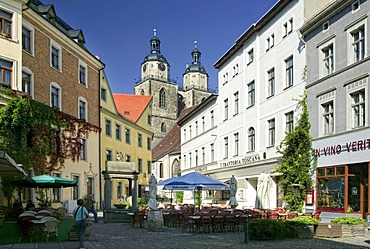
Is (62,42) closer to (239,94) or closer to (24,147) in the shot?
(24,147)

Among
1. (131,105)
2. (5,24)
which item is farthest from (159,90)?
(5,24)

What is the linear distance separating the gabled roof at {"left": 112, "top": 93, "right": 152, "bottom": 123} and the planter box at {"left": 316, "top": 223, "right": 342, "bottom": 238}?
37.9 metres

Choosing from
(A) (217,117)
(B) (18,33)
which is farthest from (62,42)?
(A) (217,117)

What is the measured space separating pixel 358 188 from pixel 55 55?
21.6m

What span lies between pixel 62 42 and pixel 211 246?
22.6m

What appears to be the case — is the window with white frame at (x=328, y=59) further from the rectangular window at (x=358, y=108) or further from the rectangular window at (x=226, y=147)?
the rectangular window at (x=226, y=147)

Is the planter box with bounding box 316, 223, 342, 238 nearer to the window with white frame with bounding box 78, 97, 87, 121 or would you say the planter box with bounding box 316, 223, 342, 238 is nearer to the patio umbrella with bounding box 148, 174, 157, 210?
the patio umbrella with bounding box 148, 174, 157, 210

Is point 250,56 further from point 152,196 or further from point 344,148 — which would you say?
point 152,196

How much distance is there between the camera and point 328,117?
23.4 m

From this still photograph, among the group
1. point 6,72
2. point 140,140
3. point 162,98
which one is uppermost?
point 162,98

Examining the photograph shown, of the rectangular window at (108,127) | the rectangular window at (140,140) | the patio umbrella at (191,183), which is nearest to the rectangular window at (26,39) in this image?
the patio umbrella at (191,183)

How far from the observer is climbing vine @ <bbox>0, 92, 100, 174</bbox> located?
81.0 ft

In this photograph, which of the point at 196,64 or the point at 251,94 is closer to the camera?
the point at 251,94

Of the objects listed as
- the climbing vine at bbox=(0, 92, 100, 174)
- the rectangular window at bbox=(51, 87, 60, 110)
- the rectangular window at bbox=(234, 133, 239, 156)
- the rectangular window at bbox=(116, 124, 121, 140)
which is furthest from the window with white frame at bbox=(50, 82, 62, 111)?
the rectangular window at bbox=(234, 133, 239, 156)
